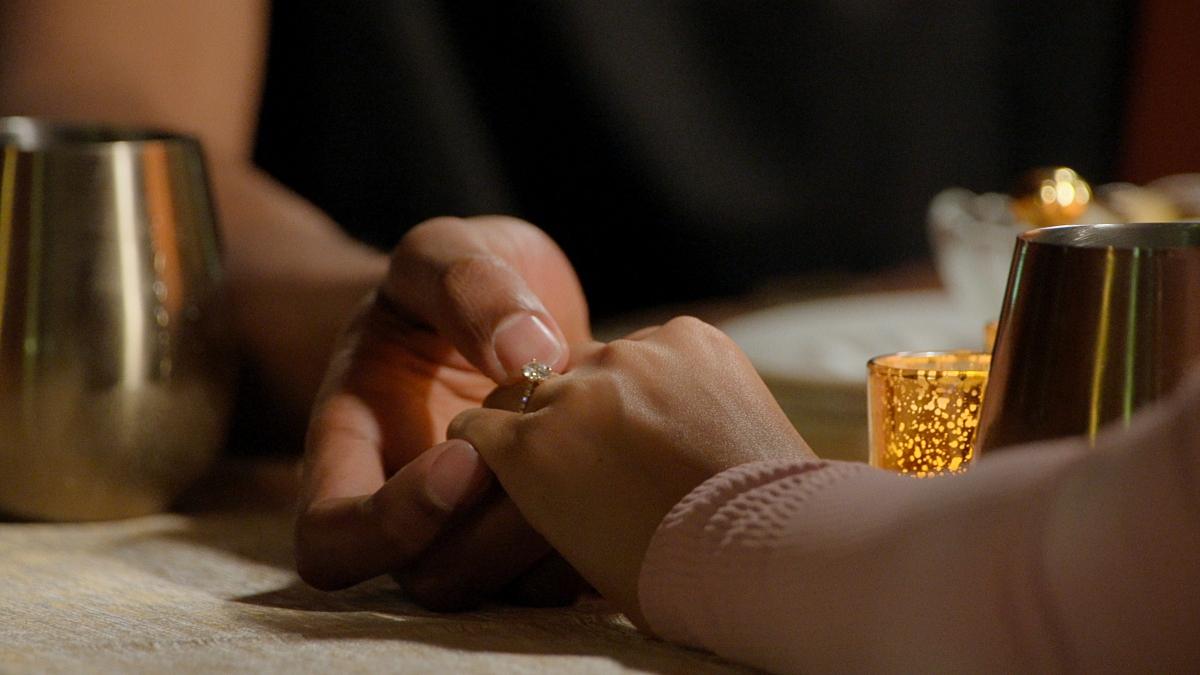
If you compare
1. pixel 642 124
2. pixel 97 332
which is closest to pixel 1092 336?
pixel 97 332

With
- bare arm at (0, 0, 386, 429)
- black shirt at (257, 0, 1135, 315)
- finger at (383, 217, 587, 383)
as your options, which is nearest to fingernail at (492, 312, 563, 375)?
finger at (383, 217, 587, 383)

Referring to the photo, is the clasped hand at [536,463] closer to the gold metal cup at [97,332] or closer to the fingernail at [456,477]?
the fingernail at [456,477]

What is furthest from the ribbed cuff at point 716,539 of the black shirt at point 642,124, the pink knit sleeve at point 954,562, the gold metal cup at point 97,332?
the black shirt at point 642,124

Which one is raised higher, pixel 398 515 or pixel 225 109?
pixel 225 109

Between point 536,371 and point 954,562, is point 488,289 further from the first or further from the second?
point 954,562

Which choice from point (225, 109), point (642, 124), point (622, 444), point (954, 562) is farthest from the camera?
point (642, 124)

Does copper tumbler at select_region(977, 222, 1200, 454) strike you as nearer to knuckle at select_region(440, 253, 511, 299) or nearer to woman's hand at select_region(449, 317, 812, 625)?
woman's hand at select_region(449, 317, 812, 625)
